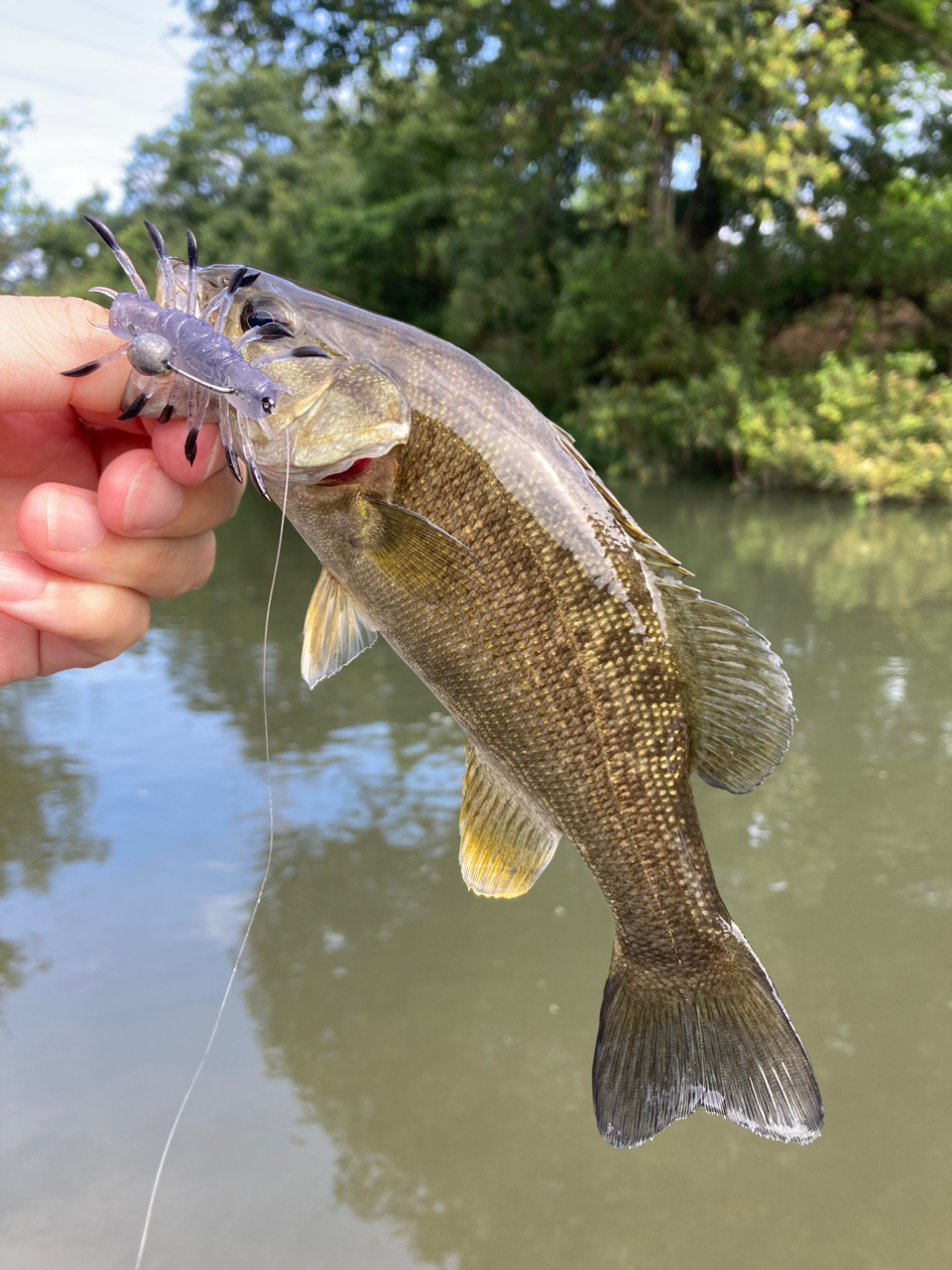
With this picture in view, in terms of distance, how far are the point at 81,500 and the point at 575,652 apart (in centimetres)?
99

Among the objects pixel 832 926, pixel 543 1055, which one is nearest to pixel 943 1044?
pixel 832 926

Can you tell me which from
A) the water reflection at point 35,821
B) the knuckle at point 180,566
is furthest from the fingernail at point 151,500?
the water reflection at point 35,821

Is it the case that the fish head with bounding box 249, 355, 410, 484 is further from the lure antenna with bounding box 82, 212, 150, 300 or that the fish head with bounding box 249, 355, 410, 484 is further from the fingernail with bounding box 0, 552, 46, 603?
the fingernail with bounding box 0, 552, 46, 603

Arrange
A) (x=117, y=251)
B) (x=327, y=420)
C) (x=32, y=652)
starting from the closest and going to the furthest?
(x=117, y=251), (x=327, y=420), (x=32, y=652)

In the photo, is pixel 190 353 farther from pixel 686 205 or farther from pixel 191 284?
pixel 686 205

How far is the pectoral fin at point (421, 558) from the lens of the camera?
1505mm

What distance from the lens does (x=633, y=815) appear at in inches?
63.2

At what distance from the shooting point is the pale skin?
66.1 inches

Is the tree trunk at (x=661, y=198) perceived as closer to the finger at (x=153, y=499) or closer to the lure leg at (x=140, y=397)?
the finger at (x=153, y=499)

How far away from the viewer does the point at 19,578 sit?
1853mm

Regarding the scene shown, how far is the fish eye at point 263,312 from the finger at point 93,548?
1.62 ft

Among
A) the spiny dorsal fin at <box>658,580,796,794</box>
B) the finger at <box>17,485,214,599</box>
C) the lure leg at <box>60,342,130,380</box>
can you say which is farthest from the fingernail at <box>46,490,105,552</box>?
the spiny dorsal fin at <box>658,580,796,794</box>

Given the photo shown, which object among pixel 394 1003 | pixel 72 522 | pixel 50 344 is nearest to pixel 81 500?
pixel 72 522

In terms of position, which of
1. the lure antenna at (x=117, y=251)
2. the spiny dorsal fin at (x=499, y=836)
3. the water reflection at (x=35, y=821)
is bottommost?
the water reflection at (x=35, y=821)
